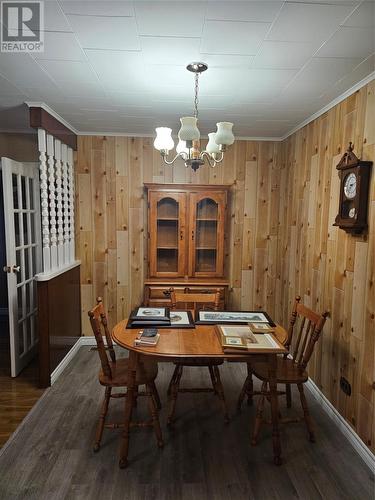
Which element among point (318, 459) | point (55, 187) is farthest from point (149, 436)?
point (55, 187)

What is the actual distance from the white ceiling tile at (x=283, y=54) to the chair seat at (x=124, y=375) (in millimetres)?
2061

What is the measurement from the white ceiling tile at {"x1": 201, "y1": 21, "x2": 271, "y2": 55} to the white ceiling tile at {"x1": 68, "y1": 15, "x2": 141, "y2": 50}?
0.36m

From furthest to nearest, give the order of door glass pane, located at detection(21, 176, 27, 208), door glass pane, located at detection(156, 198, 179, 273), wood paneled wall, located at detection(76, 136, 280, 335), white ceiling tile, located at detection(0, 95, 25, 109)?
wood paneled wall, located at detection(76, 136, 280, 335) < door glass pane, located at detection(156, 198, 179, 273) < door glass pane, located at detection(21, 176, 27, 208) < white ceiling tile, located at detection(0, 95, 25, 109)

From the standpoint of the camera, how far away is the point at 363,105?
2178 millimetres

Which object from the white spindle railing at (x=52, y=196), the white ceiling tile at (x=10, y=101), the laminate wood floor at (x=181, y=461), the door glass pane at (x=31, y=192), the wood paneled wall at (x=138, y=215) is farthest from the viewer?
the wood paneled wall at (x=138, y=215)

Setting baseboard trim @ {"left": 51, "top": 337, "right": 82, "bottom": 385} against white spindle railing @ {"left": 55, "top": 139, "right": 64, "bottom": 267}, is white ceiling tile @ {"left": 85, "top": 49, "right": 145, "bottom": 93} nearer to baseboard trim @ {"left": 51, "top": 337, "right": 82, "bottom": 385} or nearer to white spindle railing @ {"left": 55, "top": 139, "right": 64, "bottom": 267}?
white spindle railing @ {"left": 55, "top": 139, "right": 64, "bottom": 267}

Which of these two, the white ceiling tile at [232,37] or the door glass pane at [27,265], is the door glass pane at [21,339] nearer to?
the door glass pane at [27,265]

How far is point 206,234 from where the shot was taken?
362 centimetres

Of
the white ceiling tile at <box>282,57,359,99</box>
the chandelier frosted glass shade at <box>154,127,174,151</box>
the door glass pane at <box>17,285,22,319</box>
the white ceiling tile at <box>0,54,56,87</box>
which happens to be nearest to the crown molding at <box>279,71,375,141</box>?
the white ceiling tile at <box>282,57,359,99</box>

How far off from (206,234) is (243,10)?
2.35 meters

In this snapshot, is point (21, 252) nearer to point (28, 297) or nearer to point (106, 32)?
point (28, 297)

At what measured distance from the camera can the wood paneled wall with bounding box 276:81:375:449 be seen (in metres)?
2.09

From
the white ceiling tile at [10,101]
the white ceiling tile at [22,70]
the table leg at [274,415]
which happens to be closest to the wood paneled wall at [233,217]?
the white ceiling tile at [10,101]

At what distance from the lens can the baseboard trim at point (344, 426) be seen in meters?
2.03
